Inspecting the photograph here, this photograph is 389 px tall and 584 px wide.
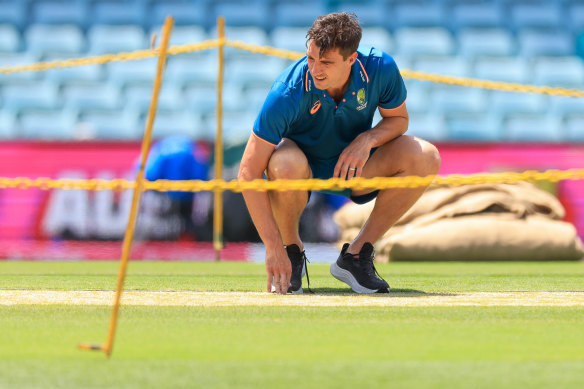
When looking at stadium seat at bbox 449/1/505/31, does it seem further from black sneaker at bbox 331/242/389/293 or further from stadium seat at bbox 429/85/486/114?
black sneaker at bbox 331/242/389/293

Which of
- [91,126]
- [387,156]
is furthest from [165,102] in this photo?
[387,156]

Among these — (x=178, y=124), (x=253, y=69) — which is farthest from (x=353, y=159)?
(x=253, y=69)

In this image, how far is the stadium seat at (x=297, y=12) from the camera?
9.16 metres

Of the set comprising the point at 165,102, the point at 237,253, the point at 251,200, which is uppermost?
the point at 165,102

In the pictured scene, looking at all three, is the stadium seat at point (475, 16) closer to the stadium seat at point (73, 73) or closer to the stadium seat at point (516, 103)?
the stadium seat at point (516, 103)

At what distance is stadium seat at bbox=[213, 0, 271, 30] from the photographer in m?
9.16

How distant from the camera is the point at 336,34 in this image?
2.65m

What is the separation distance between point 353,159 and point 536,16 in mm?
7197

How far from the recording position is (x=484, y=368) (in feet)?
5.15

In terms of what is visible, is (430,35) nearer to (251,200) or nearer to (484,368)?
(251,200)

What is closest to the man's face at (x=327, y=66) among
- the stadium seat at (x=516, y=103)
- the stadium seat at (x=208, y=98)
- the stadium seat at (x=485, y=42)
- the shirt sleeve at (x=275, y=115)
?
the shirt sleeve at (x=275, y=115)

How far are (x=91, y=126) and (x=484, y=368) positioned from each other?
6511mm

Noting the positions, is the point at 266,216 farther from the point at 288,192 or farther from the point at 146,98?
the point at 146,98

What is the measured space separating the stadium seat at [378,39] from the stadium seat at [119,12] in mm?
2227
